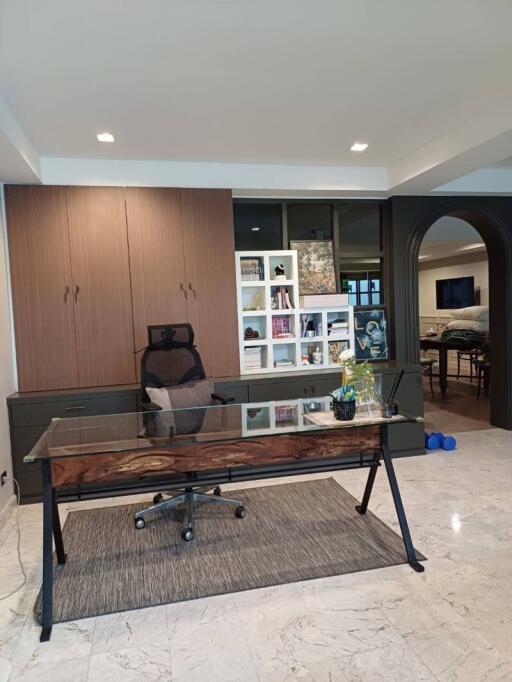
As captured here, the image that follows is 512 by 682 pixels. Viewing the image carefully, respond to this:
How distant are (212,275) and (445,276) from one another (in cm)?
707

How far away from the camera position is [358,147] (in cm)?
388

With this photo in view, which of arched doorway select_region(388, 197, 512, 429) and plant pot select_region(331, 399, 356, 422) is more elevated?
arched doorway select_region(388, 197, 512, 429)

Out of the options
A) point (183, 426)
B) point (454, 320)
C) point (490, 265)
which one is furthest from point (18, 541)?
point (454, 320)

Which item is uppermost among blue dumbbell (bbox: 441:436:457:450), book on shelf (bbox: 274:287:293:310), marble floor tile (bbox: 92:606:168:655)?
book on shelf (bbox: 274:287:293:310)

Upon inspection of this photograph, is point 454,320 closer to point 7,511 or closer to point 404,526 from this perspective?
point 404,526

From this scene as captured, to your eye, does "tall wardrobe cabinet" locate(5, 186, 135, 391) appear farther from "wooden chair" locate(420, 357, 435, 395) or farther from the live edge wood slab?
"wooden chair" locate(420, 357, 435, 395)

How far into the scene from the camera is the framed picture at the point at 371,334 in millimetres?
4902

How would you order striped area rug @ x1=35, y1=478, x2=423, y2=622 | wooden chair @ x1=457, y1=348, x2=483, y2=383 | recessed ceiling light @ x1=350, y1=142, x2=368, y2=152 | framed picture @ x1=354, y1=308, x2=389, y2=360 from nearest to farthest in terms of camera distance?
striped area rug @ x1=35, y1=478, x2=423, y2=622
recessed ceiling light @ x1=350, y1=142, x2=368, y2=152
framed picture @ x1=354, y1=308, x2=389, y2=360
wooden chair @ x1=457, y1=348, x2=483, y2=383

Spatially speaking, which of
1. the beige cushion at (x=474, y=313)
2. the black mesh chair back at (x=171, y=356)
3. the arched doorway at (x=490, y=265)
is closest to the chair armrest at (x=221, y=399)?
the black mesh chair back at (x=171, y=356)

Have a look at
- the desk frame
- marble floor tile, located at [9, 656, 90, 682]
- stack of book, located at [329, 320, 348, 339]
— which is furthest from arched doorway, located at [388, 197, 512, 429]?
marble floor tile, located at [9, 656, 90, 682]

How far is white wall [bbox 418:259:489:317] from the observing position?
859 cm

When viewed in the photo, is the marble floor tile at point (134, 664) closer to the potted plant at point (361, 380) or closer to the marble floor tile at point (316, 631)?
the marble floor tile at point (316, 631)

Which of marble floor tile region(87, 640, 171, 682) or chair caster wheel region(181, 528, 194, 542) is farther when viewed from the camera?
chair caster wheel region(181, 528, 194, 542)

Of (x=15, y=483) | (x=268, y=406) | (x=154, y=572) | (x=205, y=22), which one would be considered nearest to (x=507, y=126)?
(x=205, y=22)
